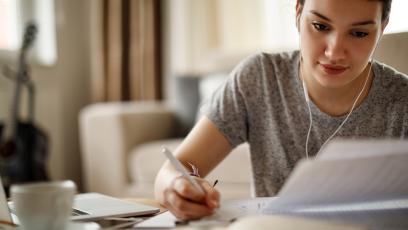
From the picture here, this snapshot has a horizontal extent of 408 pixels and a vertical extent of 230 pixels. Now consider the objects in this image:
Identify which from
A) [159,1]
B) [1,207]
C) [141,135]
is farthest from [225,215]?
[159,1]

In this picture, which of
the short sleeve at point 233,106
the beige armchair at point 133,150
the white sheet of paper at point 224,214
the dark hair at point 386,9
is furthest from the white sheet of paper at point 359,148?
the beige armchair at point 133,150

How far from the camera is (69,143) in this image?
3.18m

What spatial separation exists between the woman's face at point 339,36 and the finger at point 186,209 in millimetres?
362

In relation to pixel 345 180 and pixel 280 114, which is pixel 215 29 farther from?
pixel 345 180

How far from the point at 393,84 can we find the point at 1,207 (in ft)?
2.37

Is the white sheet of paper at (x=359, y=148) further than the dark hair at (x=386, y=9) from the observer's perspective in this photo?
No

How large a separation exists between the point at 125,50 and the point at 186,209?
266 centimetres

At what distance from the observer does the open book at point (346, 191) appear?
531 mm

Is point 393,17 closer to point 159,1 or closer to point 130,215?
point 130,215

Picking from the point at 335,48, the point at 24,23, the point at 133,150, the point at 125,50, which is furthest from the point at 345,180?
the point at 125,50

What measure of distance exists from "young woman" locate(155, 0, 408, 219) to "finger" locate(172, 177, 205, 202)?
0.05m

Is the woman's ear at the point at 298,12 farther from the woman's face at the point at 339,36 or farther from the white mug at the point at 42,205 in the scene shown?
the white mug at the point at 42,205

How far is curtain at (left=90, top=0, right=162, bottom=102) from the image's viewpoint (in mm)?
3145

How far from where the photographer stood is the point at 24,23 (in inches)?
114
